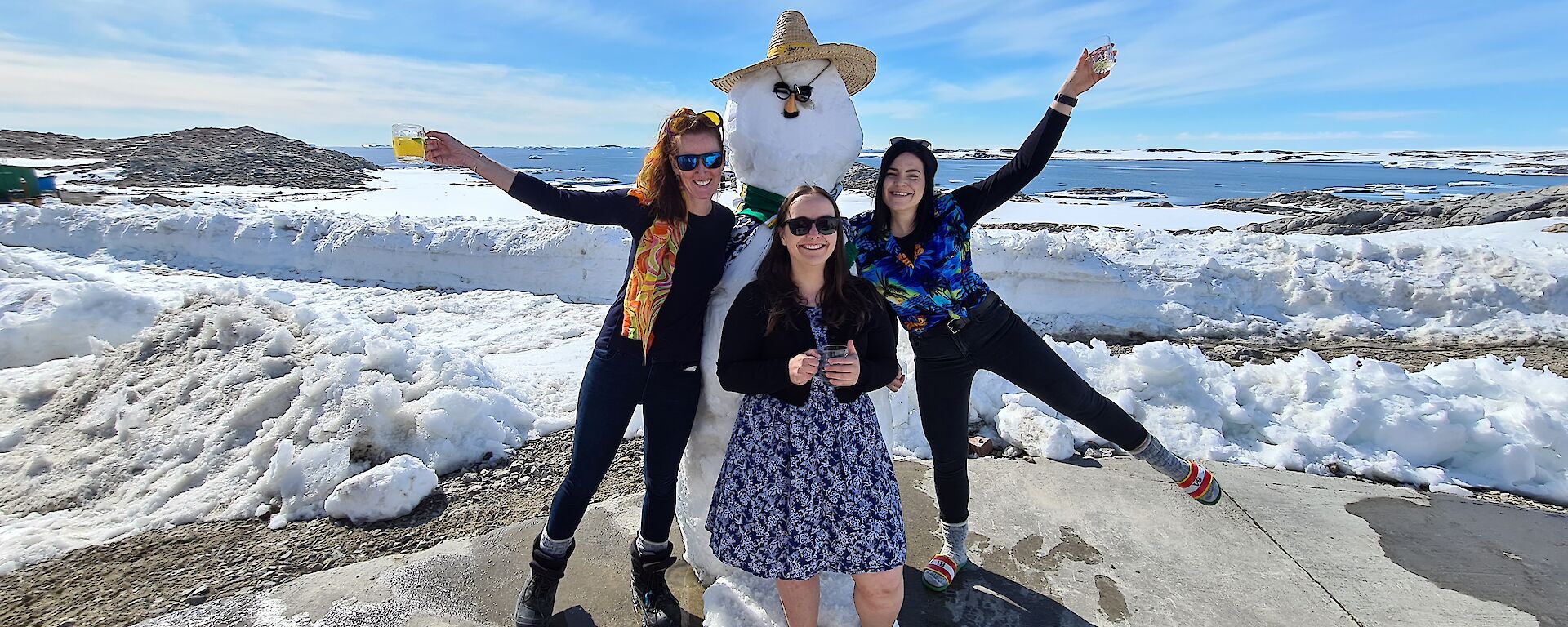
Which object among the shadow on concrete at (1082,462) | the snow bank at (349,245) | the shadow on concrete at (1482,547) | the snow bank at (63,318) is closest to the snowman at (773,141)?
the shadow on concrete at (1082,462)

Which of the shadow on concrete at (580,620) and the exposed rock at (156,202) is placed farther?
the exposed rock at (156,202)

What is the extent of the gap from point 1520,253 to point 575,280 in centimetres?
933

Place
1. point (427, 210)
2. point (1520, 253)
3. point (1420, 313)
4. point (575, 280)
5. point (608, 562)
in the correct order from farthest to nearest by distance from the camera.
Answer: point (427, 210) → point (575, 280) → point (1520, 253) → point (1420, 313) → point (608, 562)

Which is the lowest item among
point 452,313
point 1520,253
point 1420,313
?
point 452,313

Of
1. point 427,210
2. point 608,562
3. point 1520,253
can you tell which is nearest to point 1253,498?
point 608,562

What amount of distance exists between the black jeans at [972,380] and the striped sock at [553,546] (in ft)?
3.82

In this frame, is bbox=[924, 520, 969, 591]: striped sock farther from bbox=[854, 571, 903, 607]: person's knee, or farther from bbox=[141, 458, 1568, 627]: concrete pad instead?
bbox=[854, 571, 903, 607]: person's knee

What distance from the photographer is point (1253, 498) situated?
2926 mm

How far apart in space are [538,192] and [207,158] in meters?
32.4

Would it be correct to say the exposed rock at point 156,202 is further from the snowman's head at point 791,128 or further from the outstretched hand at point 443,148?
the snowman's head at point 791,128

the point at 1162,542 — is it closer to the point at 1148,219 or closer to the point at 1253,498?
the point at 1253,498

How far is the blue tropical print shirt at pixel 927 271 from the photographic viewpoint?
2.06 m

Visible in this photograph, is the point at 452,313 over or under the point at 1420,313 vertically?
under

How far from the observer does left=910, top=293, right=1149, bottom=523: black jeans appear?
Answer: 7.06 feet
